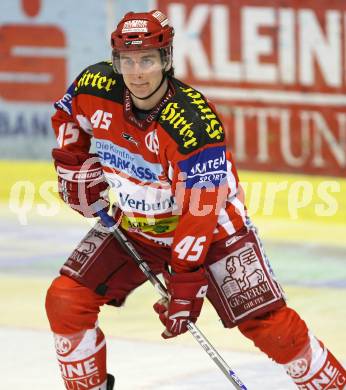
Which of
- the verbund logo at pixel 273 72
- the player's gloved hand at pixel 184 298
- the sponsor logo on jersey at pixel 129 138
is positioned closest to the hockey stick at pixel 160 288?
the player's gloved hand at pixel 184 298

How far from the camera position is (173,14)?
9.30m

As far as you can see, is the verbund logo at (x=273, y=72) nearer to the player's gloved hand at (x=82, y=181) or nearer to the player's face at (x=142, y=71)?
the player's gloved hand at (x=82, y=181)

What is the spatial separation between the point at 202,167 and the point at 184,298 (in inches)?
17.5

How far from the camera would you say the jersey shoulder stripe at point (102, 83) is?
5004 mm

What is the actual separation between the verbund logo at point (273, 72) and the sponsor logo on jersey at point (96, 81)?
12.5 feet

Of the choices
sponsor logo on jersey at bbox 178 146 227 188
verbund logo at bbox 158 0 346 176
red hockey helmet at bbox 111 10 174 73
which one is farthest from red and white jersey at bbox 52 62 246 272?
verbund logo at bbox 158 0 346 176

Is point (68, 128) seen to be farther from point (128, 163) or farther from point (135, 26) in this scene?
point (135, 26)

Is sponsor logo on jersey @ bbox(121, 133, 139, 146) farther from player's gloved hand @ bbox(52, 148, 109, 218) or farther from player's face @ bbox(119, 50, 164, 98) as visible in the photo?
player's gloved hand @ bbox(52, 148, 109, 218)

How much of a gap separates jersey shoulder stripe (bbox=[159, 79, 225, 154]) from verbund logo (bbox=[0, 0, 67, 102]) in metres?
4.94

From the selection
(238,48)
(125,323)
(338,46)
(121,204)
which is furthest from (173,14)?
(121,204)

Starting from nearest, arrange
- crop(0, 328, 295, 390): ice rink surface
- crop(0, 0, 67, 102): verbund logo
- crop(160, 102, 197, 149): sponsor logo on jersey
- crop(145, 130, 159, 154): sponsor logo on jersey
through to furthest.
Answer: crop(160, 102, 197, 149): sponsor logo on jersey → crop(145, 130, 159, 154): sponsor logo on jersey → crop(0, 328, 295, 390): ice rink surface → crop(0, 0, 67, 102): verbund logo

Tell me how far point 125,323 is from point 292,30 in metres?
2.90

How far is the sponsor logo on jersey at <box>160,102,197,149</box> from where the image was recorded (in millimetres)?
4695

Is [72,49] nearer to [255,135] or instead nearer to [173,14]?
[173,14]
